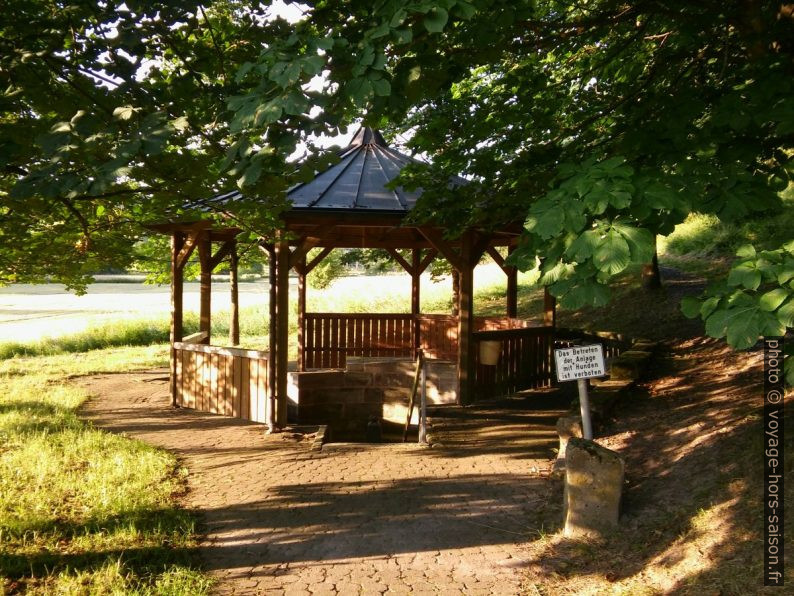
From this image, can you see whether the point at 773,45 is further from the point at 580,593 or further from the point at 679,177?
the point at 580,593

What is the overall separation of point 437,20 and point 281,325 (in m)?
6.59

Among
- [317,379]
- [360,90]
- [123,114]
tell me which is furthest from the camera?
[317,379]

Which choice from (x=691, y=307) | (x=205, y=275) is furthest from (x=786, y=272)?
(x=205, y=275)

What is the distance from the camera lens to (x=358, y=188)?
9555 mm

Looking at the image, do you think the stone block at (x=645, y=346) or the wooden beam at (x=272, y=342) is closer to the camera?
the wooden beam at (x=272, y=342)

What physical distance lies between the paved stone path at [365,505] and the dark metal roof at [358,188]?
3340mm

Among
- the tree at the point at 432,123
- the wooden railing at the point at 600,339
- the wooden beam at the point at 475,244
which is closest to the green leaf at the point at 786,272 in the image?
the tree at the point at 432,123

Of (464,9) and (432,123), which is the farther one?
(432,123)

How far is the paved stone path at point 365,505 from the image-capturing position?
4.38 meters

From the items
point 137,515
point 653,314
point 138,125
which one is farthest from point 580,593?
point 653,314

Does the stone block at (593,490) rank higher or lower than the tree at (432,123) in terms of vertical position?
lower

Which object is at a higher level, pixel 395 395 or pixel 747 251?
pixel 747 251

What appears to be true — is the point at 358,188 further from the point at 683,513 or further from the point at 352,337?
the point at 683,513

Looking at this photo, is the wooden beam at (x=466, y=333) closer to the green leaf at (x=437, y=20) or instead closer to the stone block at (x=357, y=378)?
the stone block at (x=357, y=378)
